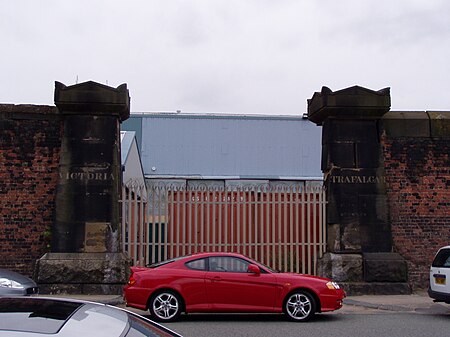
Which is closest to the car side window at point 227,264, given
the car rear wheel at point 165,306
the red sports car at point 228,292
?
Result: the red sports car at point 228,292

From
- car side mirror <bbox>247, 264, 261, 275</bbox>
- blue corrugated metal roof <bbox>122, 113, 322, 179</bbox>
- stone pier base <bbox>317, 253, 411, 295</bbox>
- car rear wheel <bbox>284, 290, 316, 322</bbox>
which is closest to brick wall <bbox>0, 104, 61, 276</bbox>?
car side mirror <bbox>247, 264, 261, 275</bbox>

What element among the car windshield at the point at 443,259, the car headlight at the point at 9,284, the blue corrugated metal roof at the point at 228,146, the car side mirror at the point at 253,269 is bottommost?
the car headlight at the point at 9,284

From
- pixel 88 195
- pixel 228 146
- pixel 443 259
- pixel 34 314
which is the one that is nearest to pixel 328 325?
pixel 443 259

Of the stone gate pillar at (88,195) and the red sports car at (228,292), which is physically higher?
the stone gate pillar at (88,195)

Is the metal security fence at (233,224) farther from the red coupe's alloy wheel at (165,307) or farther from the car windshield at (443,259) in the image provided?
the red coupe's alloy wheel at (165,307)

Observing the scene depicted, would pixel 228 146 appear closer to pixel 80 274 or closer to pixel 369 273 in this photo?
pixel 369 273

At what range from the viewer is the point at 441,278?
11.8 meters

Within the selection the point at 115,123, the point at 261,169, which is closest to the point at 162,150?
the point at 261,169

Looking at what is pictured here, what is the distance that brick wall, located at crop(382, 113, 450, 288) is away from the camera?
1553 centimetres

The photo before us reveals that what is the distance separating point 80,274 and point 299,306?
5.60 m

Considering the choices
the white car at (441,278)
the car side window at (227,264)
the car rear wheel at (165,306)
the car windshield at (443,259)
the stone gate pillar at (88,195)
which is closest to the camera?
the car rear wheel at (165,306)

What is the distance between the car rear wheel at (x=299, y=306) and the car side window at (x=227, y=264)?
0.96 meters

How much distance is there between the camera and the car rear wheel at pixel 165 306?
36.5 feet

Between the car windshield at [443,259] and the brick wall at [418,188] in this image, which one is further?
the brick wall at [418,188]
